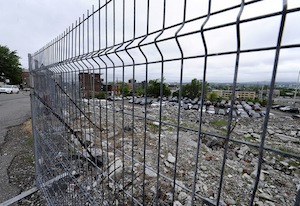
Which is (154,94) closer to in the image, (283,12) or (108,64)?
(108,64)

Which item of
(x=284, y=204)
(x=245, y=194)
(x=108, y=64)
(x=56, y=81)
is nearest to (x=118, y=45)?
(x=108, y=64)

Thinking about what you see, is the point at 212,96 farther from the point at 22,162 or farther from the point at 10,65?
the point at 10,65

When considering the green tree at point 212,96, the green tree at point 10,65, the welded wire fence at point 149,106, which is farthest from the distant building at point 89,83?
the green tree at point 10,65

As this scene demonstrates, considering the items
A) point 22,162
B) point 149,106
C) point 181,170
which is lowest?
point 22,162

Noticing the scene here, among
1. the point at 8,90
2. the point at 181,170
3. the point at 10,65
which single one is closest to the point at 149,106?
the point at 181,170

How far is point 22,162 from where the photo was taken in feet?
10.9

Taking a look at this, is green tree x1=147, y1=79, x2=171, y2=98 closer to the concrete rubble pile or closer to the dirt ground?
the concrete rubble pile

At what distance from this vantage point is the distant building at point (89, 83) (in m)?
1.16

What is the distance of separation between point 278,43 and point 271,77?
0.08 m

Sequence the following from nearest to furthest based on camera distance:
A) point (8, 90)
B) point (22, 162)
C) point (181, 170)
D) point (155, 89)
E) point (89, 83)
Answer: point (155, 89) → point (89, 83) → point (181, 170) → point (22, 162) → point (8, 90)

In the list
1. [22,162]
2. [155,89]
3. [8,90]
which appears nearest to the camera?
[155,89]

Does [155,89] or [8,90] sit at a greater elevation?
[155,89]

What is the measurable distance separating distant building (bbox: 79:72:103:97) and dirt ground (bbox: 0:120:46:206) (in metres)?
2.14

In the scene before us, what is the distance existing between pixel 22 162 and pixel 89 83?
11.3ft
